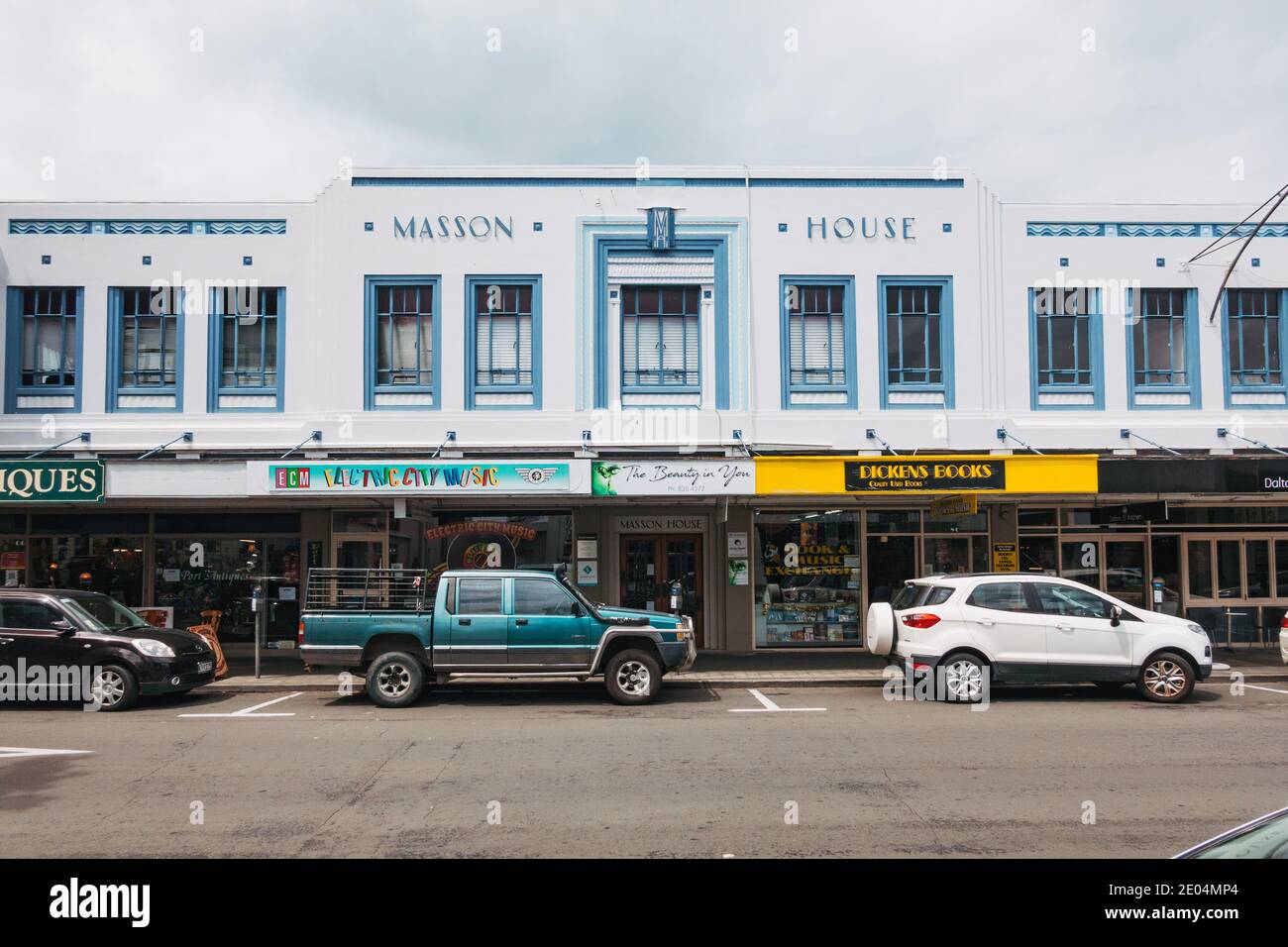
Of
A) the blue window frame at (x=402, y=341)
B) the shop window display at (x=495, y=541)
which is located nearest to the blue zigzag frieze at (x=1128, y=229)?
the shop window display at (x=495, y=541)

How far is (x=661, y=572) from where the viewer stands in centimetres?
1873

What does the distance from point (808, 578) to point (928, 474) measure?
387cm

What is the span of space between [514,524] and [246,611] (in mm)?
5529

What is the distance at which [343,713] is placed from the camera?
42.3 ft

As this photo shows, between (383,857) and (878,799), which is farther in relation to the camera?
(878,799)

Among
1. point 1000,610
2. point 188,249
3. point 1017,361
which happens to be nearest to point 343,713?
point 1000,610

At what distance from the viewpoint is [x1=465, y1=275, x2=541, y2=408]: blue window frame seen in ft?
60.0

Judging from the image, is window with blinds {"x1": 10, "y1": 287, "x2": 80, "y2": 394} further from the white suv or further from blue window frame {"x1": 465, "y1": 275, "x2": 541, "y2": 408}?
the white suv

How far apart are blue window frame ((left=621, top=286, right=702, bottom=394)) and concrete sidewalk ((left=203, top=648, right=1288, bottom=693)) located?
17.4 feet

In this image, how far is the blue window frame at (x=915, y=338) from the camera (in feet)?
60.7

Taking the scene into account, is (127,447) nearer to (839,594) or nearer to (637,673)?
(637,673)

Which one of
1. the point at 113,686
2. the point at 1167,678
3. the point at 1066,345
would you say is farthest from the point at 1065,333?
the point at 113,686

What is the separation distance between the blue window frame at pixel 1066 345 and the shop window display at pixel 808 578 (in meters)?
4.70

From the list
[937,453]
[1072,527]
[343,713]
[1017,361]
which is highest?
[1017,361]
